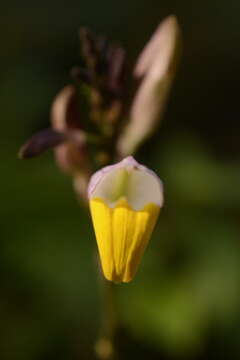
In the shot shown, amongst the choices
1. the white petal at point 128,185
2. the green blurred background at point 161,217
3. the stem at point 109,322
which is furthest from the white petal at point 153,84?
the green blurred background at point 161,217

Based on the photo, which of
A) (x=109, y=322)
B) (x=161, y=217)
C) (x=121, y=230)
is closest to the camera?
(x=121, y=230)

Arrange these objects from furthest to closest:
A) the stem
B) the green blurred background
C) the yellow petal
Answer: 1. the green blurred background
2. the stem
3. the yellow petal

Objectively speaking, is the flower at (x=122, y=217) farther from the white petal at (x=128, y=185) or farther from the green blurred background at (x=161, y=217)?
the green blurred background at (x=161, y=217)

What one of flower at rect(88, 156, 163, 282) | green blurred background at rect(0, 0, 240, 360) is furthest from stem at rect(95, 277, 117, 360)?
flower at rect(88, 156, 163, 282)

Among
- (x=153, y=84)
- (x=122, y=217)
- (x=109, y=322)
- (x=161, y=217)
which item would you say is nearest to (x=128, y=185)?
(x=122, y=217)

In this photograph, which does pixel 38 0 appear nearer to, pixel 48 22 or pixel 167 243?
pixel 48 22

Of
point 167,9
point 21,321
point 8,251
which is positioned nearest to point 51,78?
Answer: point 167,9

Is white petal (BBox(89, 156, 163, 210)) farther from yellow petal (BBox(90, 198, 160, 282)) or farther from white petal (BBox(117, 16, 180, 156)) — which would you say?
white petal (BBox(117, 16, 180, 156))

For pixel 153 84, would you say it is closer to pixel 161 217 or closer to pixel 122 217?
pixel 122 217
